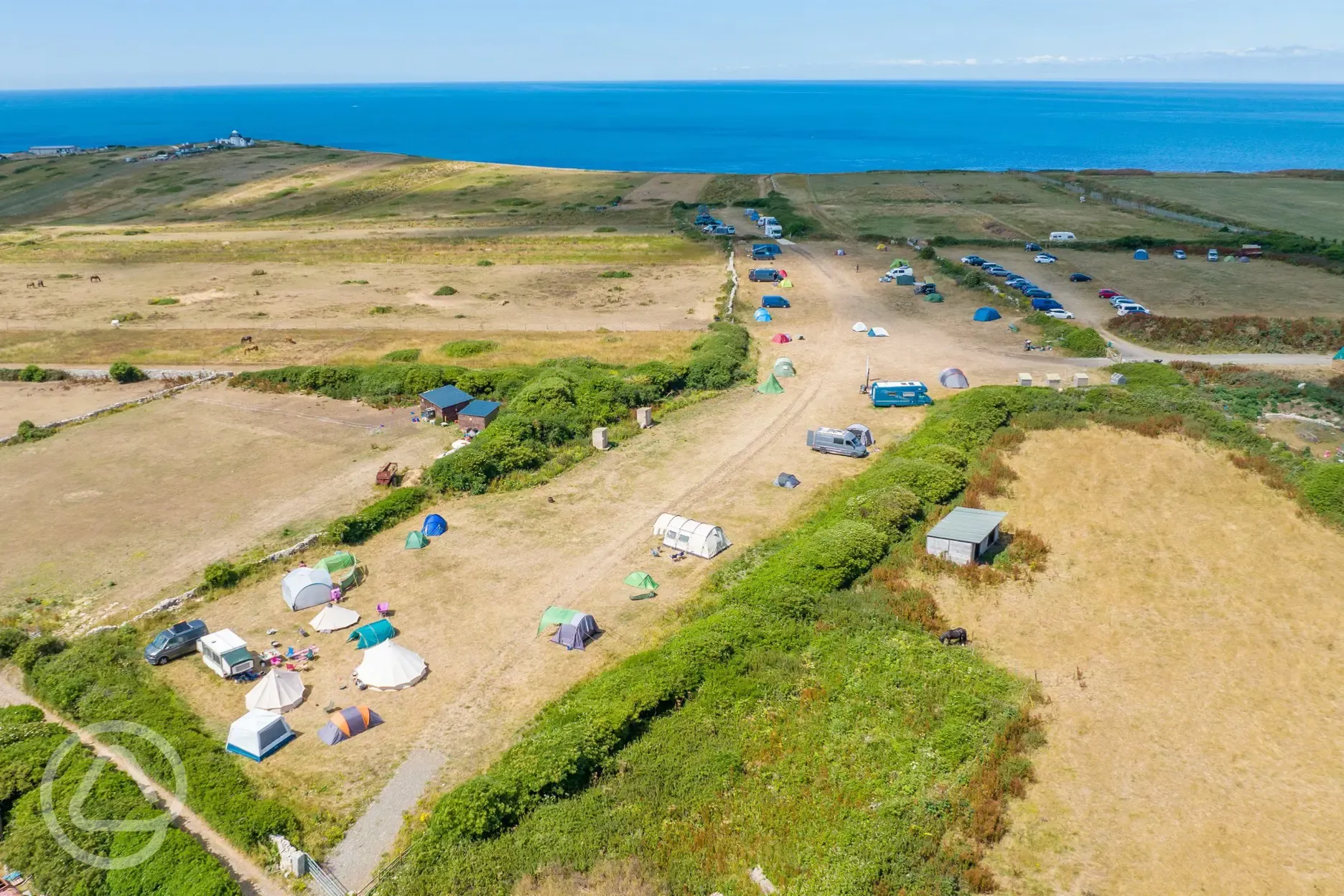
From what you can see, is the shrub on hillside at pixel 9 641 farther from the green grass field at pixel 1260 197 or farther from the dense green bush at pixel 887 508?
the green grass field at pixel 1260 197

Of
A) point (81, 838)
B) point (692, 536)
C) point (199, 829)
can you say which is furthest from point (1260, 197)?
point (81, 838)

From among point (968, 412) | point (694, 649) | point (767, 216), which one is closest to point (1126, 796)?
point (694, 649)

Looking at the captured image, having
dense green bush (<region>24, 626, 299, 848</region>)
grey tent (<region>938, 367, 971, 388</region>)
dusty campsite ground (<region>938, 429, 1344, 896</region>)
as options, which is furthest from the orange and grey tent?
grey tent (<region>938, 367, 971, 388</region>)

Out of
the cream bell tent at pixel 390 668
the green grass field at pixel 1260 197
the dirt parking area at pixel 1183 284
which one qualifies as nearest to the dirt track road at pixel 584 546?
the cream bell tent at pixel 390 668

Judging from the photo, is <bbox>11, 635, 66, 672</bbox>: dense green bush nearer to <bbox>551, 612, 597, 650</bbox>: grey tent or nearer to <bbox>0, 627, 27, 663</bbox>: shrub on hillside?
<bbox>0, 627, 27, 663</bbox>: shrub on hillside

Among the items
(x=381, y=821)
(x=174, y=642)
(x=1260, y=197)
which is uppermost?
(x=1260, y=197)

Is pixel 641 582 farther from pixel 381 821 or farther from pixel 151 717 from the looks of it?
pixel 151 717

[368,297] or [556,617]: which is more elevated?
[556,617]

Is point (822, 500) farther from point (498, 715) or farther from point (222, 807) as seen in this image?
point (222, 807)
